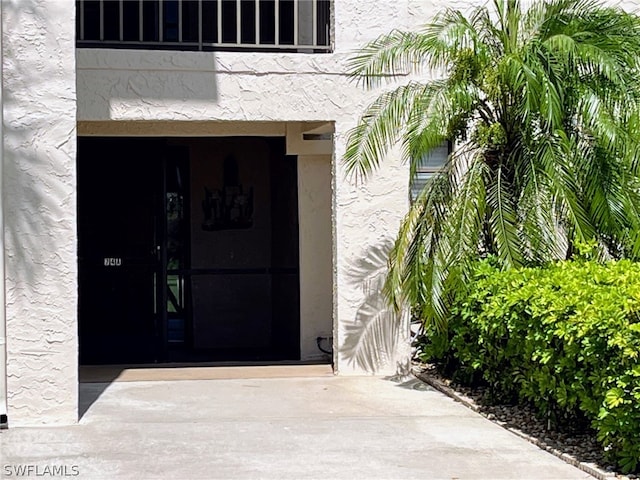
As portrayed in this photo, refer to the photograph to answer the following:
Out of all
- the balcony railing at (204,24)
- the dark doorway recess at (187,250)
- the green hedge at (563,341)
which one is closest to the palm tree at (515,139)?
the green hedge at (563,341)

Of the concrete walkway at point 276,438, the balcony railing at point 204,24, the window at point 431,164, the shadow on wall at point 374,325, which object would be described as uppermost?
the balcony railing at point 204,24

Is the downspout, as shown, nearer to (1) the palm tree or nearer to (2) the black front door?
(1) the palm tree

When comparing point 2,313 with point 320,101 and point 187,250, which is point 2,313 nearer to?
point 320,101

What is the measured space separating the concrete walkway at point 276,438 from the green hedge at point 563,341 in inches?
17.1

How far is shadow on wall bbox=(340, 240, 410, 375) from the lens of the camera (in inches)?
406

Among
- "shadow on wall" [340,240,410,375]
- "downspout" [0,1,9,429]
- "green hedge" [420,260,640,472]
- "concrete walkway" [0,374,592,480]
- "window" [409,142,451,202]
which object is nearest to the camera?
"green hedge" [420,260,640,472]

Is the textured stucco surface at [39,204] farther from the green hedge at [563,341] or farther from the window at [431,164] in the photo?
the window at [431,164]

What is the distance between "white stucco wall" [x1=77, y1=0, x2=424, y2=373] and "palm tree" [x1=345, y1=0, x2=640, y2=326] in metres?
0.60

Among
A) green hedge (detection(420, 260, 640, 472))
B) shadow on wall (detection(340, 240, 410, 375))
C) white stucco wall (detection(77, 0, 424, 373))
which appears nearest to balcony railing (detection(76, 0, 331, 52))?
white stucco wall (detection(77, 0, 424, 373))

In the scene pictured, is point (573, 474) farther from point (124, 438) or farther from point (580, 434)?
point (124, 438)

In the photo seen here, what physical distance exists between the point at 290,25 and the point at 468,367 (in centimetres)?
524

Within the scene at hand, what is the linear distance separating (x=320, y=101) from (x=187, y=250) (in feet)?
12.4

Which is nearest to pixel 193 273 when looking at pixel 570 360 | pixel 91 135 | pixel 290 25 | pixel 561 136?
pixel 91 135

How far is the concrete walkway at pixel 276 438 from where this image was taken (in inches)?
260
